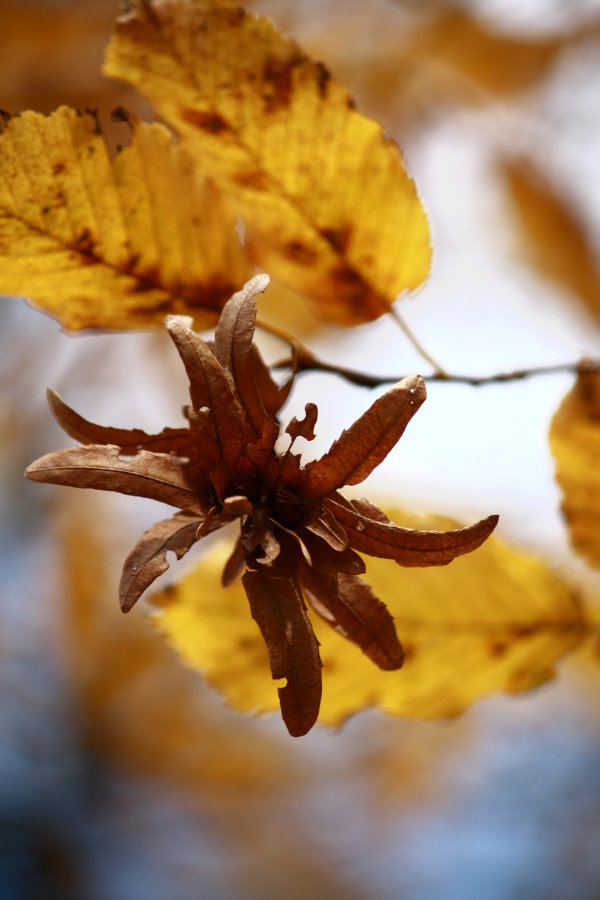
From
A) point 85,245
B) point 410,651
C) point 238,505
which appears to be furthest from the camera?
point 410,651

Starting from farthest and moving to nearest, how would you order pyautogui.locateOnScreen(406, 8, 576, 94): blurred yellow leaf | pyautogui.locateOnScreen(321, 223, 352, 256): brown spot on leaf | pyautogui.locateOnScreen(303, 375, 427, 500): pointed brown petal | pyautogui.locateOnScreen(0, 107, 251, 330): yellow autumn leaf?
pyautogui.locateOnScreen(406, 8, 576, 94): blurred yellow leaf < pyautogui.locateOnScreen(321, 223, 352, 256): brown spot on leaf < pyautogui.locateOnScreen(0, 107, 251, 330): yellow autumn leaf < pyautogui.locateOnScreen(303, 375, 427, 500): pointed brown petal

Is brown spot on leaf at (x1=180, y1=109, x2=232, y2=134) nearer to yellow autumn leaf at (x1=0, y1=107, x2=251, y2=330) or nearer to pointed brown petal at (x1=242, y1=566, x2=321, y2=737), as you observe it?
yellow autumn leaf at (x1=0, y1=107, x2=251, y2=330)

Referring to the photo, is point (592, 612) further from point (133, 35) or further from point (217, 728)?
point (217, 728)

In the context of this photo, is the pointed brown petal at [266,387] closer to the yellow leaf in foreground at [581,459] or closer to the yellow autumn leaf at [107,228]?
the yellow autumn leaf at [107,228]

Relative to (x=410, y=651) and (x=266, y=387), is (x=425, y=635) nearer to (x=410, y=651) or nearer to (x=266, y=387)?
(x=410, y=651)

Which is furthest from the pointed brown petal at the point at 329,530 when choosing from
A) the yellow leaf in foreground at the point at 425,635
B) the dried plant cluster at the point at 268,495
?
the yellow leaf in foreground at the point at 425,635

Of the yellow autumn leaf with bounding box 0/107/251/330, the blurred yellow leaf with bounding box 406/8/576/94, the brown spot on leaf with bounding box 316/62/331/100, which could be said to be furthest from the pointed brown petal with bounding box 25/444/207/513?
the blurred yellow leaf with bounding box 406/8/576/94

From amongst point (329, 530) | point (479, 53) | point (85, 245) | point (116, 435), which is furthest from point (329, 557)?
point (479, 53)
